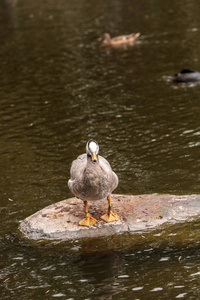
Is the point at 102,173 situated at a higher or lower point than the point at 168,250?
higher

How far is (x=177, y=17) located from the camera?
28.5m

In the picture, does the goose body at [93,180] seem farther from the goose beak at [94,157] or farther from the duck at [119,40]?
the duck at [119,40]

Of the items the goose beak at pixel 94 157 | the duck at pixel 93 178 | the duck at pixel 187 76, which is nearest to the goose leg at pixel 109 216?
the duck at pixel 93 178

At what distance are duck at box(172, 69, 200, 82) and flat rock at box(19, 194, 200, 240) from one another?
8783 millimetres

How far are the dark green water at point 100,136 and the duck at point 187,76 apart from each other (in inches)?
10.2

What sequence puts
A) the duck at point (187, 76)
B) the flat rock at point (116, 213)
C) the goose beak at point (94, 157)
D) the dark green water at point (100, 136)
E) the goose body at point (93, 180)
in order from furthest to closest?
the duck at point (187, 76) → the flat rock at point (116, 213) → the goose body at point (93, 180) → the goose beak at point (94, 157) → the dark green water at point (100, 136)

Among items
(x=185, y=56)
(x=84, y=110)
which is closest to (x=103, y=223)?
(x=84, y=110)

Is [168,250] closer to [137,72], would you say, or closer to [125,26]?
[137,72]

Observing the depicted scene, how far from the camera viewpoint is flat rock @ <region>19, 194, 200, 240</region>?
28.0 feet

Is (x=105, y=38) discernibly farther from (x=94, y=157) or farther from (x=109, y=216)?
(x=94, y=157)

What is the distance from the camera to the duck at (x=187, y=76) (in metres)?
17.4

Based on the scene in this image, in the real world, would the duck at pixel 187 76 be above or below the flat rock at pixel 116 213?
below

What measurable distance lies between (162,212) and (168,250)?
0.95 m

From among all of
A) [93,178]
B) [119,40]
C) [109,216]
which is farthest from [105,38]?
[93,178]
